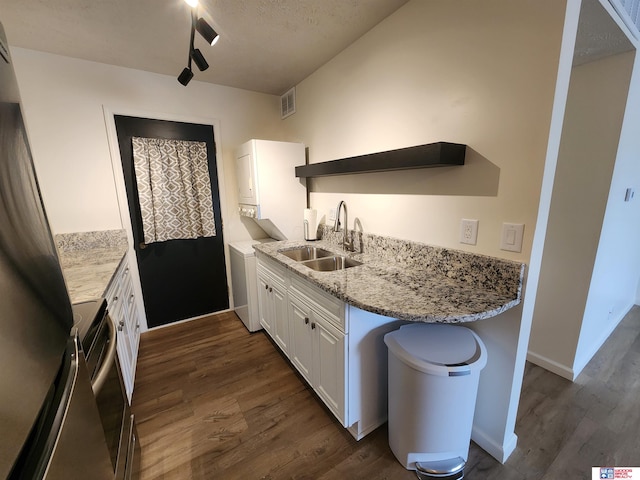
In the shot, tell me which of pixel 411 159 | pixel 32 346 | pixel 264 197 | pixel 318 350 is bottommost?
pixel 318 350

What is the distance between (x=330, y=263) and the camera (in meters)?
2.13

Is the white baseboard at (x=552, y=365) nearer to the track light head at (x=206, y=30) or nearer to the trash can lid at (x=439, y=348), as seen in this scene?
the trash can lid at (x=439, y=348)

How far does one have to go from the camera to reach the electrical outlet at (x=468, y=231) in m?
1.36

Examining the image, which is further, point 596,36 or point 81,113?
point 81,113

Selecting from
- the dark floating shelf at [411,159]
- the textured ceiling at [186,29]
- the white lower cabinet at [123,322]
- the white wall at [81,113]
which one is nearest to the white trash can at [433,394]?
the dark floating shelf at [411,159]

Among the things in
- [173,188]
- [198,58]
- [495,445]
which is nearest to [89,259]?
[173,188]

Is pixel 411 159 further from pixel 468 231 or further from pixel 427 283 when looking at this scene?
pixel 427 283

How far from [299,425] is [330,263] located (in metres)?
1.08

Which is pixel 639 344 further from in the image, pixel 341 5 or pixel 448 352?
pixel 341 5

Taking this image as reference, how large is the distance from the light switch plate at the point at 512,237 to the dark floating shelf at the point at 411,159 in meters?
0.39

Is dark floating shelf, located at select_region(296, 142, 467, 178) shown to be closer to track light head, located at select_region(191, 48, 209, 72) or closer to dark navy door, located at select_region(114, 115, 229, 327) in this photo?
track light head, located at select_region(191, 48, 209, 72)

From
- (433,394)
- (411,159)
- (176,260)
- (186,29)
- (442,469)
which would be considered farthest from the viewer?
(176,260)

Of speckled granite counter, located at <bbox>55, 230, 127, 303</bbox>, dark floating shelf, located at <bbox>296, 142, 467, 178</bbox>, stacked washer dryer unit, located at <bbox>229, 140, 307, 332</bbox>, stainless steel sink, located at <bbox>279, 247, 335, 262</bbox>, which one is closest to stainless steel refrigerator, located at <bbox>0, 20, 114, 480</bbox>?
speckled granite counter, located at <bbox>55, 230, 127, 303</bbox>

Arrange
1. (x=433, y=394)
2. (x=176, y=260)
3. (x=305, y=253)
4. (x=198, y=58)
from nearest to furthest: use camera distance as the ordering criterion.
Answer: (x=433, y=394) → (x=198, y=58) → (x=305, y=253) → (x=176, y=260)
